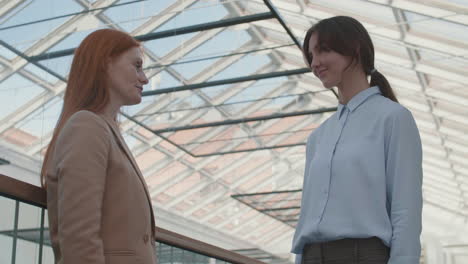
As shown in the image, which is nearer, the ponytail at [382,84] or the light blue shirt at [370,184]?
the light blue shirt at [370,184]

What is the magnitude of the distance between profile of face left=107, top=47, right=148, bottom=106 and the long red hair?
18mm

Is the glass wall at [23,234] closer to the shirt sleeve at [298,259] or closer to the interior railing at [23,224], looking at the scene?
the interior railing at [23,224]

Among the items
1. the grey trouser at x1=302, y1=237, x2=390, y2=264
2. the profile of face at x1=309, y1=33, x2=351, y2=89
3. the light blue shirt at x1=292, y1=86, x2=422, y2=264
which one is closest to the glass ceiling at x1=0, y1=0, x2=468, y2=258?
the profile of face at x1=309, y1=33, x2=351, y2=89

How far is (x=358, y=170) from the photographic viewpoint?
1.98 metres

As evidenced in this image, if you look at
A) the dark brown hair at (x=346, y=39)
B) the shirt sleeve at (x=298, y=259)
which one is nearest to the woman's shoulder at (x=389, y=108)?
the dark brown hair at (x=346, y=39)

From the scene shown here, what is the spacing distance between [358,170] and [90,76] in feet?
2.55

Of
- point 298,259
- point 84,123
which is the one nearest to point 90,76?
point 84,123

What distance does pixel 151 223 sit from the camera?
2.14 meters

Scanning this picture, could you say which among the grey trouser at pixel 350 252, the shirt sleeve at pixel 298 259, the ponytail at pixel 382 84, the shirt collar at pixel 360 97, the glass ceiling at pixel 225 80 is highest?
the glass ceiling at pixel 225 80

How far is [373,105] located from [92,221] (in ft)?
2.59

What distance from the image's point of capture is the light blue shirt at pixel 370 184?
1887 mm

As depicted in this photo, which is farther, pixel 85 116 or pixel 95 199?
pixel 85 116

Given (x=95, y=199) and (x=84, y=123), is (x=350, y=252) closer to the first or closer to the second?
(x=95, y=199)

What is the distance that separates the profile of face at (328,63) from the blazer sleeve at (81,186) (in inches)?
23.5
